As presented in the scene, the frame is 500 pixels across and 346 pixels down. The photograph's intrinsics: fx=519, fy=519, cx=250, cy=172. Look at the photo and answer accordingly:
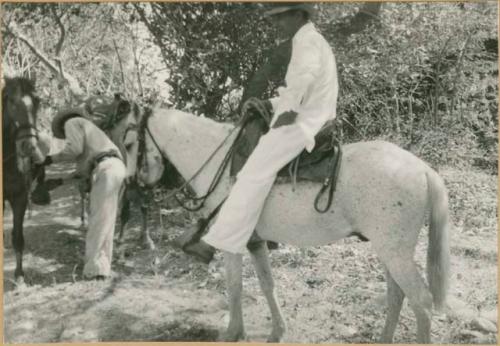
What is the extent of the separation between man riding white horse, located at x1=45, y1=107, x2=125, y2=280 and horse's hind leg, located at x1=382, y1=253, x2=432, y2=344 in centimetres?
327

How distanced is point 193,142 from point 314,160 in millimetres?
1139

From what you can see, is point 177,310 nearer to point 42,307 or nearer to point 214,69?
point 42,307

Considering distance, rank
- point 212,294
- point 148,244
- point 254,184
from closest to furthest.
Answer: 1. point 254,184
2. point 212,294
3. point 148,244

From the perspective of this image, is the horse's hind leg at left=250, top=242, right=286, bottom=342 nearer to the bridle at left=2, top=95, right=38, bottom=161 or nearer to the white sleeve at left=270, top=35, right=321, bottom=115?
the white sleeve at left=270, top=35, right=321, bottom=115

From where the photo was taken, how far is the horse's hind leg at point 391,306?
4.46m

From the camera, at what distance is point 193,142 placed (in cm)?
Answer: 466

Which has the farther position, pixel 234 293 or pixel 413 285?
pixel 234 293

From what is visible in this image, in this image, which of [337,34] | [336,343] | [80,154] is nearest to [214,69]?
[337,34]

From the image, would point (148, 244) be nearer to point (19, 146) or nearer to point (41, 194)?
point (41, 194)

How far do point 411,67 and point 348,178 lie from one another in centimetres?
542

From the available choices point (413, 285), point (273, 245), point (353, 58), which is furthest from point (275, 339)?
point (353, 58)

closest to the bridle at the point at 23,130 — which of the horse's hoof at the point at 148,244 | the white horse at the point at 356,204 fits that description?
the white horse at the point at 356,204

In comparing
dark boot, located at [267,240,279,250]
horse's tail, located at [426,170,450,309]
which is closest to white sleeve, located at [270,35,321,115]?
horse's tail, located at [426,170,450,309]

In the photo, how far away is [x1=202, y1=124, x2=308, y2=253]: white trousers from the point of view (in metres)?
4.14
